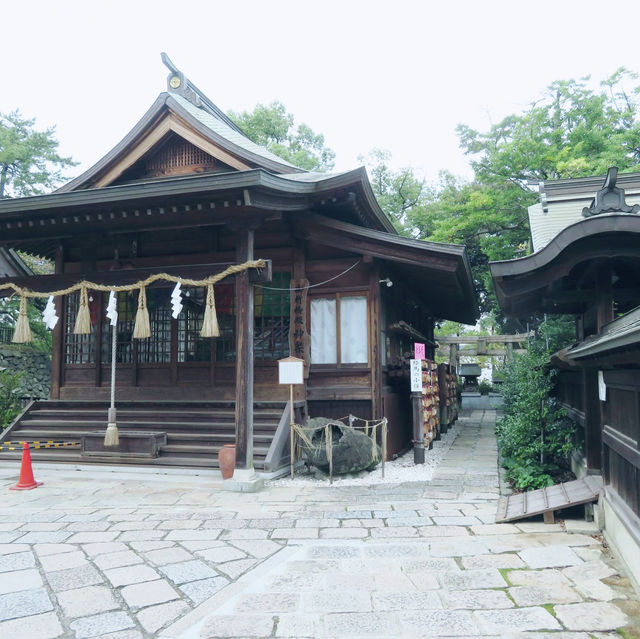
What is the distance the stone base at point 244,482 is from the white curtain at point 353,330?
10.8 ft

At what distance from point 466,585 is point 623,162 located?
60.4 feet

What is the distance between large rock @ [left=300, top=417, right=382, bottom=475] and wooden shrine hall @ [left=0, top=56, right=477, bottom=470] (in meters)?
0.65

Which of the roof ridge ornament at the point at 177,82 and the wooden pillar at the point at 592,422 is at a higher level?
the roof ridge ornament at the point at 177,82

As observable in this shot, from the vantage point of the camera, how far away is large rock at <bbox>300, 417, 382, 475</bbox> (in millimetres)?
9211

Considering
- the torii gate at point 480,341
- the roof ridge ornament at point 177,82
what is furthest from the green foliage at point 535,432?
the torii gate at point 480,341

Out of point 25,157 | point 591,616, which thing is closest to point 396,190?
point 25,157

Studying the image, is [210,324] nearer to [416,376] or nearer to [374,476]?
[374,476]

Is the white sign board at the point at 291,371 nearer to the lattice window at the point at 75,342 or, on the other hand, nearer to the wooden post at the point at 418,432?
the wooden post at the point at 418,432

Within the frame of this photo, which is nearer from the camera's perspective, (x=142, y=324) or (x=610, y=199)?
(x=610, y=199)

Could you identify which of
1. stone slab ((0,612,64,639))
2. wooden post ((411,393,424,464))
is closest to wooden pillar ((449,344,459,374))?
wooden post ((411,393,424,464))

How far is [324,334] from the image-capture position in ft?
37.4

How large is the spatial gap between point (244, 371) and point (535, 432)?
15.2 ft

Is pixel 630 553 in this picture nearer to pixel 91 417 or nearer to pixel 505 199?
pixel 91 417

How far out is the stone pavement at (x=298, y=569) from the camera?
3984 millimetres
